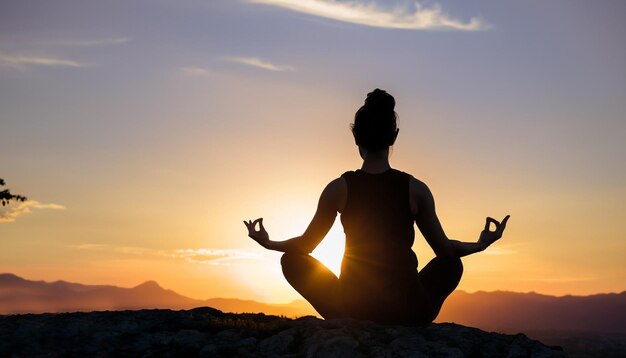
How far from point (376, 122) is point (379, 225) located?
4.61 ft

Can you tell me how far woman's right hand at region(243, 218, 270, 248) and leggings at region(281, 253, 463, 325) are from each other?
0.44 m

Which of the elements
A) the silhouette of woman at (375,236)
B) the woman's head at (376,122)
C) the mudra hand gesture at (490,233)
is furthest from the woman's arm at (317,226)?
the mudra hand gesture at (490,233)

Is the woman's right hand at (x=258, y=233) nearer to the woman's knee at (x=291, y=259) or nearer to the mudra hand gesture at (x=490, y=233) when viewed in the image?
the woman's knee at (x=291, y=259)

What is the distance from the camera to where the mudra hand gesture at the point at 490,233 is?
392 inches

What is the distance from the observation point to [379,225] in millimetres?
9156

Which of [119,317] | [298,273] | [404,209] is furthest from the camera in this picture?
[119,317]

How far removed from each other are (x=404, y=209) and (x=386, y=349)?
1.98 meters

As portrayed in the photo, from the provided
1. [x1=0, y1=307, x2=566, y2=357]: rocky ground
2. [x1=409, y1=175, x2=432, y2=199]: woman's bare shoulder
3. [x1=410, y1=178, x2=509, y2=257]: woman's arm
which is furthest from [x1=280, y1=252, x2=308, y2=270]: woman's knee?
[x1=409, y1=175, x2=432, y2=199]: woman's bare shoulder

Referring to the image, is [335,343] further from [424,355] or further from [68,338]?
[68,338]

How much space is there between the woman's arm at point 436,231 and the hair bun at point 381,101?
108 cm

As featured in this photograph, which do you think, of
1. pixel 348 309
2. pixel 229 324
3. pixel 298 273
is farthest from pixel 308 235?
pixel 229 324

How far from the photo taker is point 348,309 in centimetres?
999

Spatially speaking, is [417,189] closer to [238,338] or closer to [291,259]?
[291,259]

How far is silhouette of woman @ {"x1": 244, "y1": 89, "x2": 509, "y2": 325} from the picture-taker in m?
9.16
